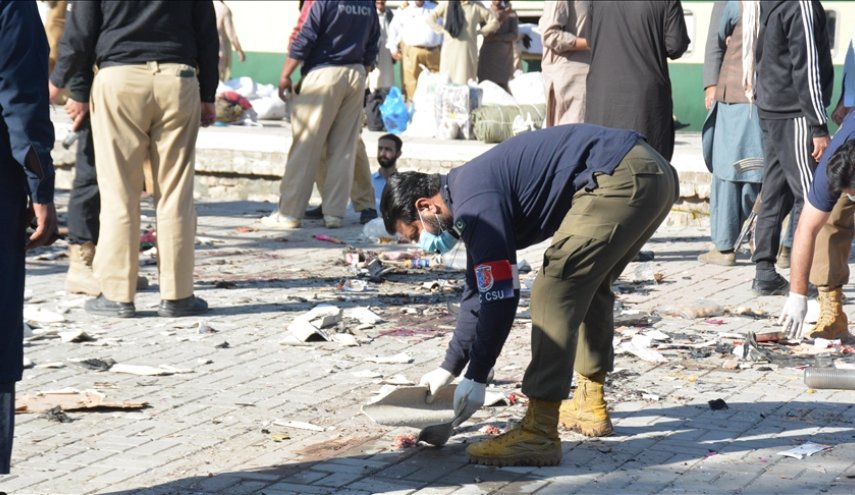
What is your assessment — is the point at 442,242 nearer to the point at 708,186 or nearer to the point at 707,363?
the point at 707,363

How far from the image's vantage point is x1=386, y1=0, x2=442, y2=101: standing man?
18016 mm

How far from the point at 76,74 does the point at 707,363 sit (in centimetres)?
392

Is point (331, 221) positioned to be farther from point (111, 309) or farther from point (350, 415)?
point (350, 415)

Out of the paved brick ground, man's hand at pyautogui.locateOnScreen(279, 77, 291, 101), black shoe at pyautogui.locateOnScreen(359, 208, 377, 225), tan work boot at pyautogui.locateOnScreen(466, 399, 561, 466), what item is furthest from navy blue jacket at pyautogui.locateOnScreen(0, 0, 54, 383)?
black shoe at pyautogui.locateOnScreen(359, 208, 377, 225)

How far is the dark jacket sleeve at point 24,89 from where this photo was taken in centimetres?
455

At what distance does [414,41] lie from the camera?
59.4ft

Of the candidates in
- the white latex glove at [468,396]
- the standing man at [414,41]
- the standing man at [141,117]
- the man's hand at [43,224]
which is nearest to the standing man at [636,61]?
the standing man at [141,117]

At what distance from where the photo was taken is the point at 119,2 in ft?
25.3

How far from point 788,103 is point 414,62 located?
989 centimetres

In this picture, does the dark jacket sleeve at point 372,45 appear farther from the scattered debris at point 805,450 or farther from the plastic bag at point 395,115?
the scattered debris at point 805,450

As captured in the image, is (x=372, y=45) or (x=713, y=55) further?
(x=372, y=45)

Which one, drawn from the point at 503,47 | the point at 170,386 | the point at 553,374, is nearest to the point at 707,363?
the point at 553,374

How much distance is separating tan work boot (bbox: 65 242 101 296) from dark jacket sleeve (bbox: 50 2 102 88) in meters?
1.21

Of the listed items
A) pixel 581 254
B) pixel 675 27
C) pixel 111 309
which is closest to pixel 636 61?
pixel 675 27
